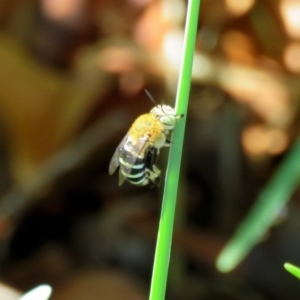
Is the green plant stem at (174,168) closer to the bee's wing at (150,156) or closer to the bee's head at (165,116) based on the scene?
the bee's head at (165,116)

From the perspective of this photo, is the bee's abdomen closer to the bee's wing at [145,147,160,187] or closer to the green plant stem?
the bee's wing at [145,147,160,187]

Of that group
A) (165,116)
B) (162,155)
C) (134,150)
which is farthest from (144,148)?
(162,155)

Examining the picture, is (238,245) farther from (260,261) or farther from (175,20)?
(175,20)

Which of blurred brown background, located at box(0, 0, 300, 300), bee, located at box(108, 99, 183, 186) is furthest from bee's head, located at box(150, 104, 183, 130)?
blurred brown background, located at box(0, 0, 300, 300)

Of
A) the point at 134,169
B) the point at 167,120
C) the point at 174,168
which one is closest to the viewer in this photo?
the point at 174,168

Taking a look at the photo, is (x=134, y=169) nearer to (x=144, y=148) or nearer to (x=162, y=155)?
(x=144, y=148)

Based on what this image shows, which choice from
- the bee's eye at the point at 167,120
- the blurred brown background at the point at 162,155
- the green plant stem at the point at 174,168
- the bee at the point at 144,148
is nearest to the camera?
the green plant stem at the point at 174,168

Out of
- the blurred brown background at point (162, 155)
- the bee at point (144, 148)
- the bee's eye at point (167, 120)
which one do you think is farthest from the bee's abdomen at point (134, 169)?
the blurred brown background at point (162, 155)
